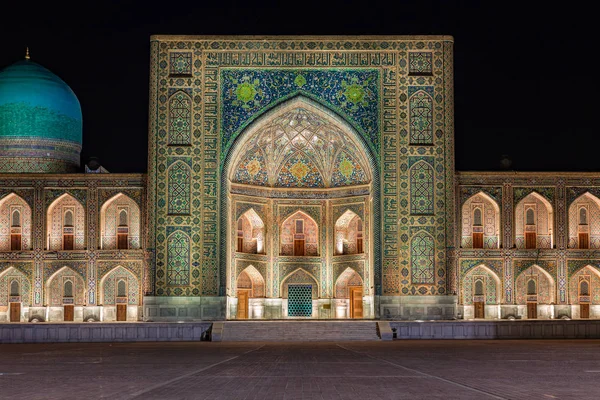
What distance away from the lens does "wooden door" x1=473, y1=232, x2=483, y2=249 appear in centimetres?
2028

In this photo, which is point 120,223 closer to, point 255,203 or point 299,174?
point 255,203

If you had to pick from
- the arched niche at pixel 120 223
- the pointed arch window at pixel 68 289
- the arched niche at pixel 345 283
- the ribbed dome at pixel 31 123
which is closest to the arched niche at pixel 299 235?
the arched niche at pixel 345 283

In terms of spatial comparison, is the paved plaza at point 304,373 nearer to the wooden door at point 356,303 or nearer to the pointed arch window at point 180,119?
the pointed arch window at point 180,119

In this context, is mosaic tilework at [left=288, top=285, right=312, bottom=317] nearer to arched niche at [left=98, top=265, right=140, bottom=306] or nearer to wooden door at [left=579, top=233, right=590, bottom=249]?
arched niche at [left=98, top=265, right=140, bottom=306]

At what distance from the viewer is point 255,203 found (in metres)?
21.1

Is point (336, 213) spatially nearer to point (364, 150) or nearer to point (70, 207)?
point (364, 150)

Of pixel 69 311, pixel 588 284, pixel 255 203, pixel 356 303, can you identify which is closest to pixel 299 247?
pixel 255 203

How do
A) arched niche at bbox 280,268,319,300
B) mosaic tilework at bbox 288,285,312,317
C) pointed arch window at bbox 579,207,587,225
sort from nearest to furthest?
pointed arch window at bbox 579,207,587,225, mosaic tilework at bbox 288,285,312,317, arched niche at bbox 280,268,319,300

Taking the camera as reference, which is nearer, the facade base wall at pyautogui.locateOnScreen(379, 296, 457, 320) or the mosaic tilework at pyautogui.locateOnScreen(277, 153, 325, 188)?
the facade base wall at pyautogui.locateOnScreen(379, 296, 457, 320)

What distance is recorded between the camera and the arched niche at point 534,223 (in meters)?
20.2

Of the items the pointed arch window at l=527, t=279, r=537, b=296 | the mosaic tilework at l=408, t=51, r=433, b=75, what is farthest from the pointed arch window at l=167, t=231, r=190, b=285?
the pointed arch window at l=527, t=279, r=537, b=296

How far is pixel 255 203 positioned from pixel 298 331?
15.4 ft

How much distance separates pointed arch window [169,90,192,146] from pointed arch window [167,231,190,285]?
6.49 ft

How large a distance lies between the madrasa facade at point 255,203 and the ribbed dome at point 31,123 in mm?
2291
